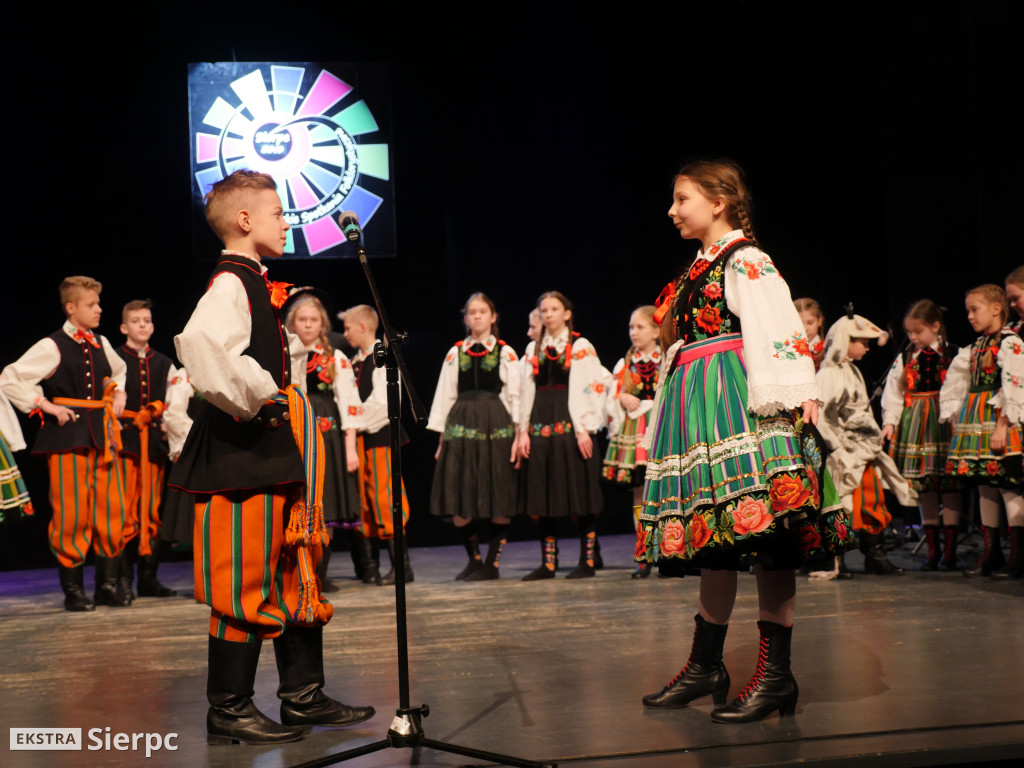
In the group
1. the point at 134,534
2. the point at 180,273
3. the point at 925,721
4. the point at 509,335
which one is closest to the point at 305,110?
the point at 180,273

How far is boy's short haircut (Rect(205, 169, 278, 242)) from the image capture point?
2338mm

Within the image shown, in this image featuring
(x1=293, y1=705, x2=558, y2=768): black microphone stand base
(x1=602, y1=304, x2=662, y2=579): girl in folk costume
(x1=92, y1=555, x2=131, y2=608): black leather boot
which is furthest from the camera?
(x1=602, y1=304, x2=662, y2=579): girl in folk costume

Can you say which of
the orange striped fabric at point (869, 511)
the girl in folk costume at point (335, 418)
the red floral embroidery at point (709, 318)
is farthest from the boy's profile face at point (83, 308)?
the orange striped fabric at point (869, 511)

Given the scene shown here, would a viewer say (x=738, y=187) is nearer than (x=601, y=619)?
Yes

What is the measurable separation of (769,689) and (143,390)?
3592 millimetres

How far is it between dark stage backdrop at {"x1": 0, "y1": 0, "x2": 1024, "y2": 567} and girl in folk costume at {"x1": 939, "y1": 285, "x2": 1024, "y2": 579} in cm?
178

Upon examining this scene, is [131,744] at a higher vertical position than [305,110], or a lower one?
lower

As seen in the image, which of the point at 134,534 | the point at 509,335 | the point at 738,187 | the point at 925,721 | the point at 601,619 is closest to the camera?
the point at 925,721

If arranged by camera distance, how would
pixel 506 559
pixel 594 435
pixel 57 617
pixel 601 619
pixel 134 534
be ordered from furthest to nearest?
pixel 506 559 < pixel 594 435 < pixel 134 534 < pixel 57 617 < pixel 601 619

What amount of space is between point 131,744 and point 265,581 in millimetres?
477

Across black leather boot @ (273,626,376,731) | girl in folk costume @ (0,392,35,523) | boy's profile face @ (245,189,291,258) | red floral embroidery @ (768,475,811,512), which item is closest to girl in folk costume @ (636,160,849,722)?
red floral embroidery @ (768,475,811,512)

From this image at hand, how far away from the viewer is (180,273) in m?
6.25

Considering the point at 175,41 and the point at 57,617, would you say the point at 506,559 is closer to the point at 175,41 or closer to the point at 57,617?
the point at 57,617

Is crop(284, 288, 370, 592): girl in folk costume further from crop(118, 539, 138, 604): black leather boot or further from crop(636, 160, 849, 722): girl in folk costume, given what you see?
crop(636, 160, 849, 722): girl in folk costume
